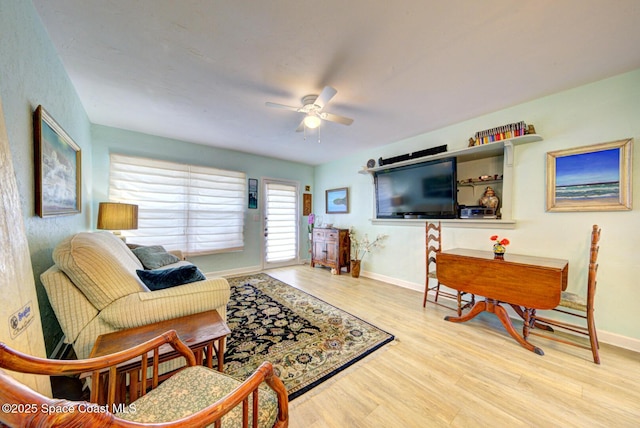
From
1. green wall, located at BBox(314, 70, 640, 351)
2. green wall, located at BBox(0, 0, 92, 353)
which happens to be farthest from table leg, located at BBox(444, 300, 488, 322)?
green wall, located at BBox(0, 0, 92, 353)

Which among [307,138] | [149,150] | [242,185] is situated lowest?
[242,185]

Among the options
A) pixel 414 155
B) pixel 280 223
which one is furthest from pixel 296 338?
pixel 280 223

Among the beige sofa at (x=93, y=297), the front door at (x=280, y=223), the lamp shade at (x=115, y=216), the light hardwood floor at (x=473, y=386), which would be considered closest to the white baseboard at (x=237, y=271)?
the front door at (x=280, y=223)

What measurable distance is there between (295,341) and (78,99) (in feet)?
10.9

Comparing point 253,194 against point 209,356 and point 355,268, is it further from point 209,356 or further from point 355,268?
point 209,356

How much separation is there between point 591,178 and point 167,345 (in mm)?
3599

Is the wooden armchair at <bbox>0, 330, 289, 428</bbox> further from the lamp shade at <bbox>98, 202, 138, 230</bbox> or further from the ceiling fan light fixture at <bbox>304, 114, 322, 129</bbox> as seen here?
the lamp shade at <bbox>98, 202, 138, 230</bbox>

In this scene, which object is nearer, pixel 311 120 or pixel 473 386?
pixel 473 386

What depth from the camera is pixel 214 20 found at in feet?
4.73

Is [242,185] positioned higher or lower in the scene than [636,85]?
lower

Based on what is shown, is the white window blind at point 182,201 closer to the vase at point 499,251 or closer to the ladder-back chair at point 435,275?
the ladder-back chair at point 435,275

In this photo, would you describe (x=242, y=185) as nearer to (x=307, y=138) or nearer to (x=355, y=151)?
(x=307, y=138)

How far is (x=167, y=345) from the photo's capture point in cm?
123

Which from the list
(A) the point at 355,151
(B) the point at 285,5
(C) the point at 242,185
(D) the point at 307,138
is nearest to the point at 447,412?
(B) the point at 285,5
